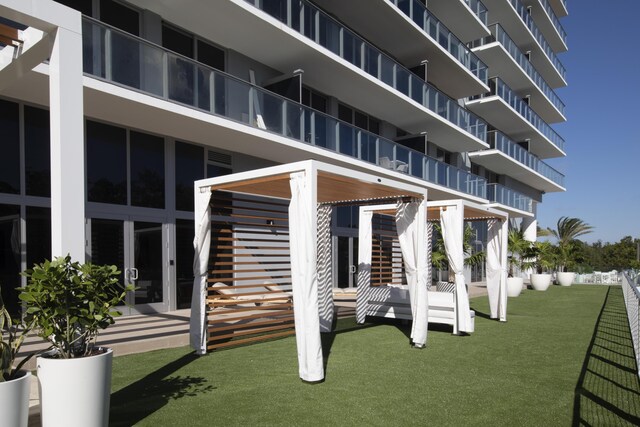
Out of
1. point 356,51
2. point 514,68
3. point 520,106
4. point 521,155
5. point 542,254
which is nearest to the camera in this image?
point 356,51

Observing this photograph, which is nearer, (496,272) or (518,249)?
(496,272)

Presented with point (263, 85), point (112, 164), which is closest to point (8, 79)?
point (112, 164)

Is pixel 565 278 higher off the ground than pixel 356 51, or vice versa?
pixel 356 51

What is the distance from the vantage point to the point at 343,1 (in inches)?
673

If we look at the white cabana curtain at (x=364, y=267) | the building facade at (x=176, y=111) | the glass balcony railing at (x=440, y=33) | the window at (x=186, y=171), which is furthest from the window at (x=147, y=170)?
the glass balcony railing at (x=440, y=33)

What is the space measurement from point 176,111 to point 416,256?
603cm

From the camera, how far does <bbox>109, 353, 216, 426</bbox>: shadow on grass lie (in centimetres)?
482

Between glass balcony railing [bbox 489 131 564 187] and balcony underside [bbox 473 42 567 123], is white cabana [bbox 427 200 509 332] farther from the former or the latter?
balcony underside [bbox 473 42 567 123]

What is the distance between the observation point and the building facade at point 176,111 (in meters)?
4.70

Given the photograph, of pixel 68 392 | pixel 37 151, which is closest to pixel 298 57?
pixel 37 151

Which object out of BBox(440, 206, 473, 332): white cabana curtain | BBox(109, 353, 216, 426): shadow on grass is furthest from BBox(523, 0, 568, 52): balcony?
BBox(109, 353, 216, 426): shadow on grass

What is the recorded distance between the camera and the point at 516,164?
29328mm

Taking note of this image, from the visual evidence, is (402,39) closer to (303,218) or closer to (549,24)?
(303,218)

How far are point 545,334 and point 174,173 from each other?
976 cm
